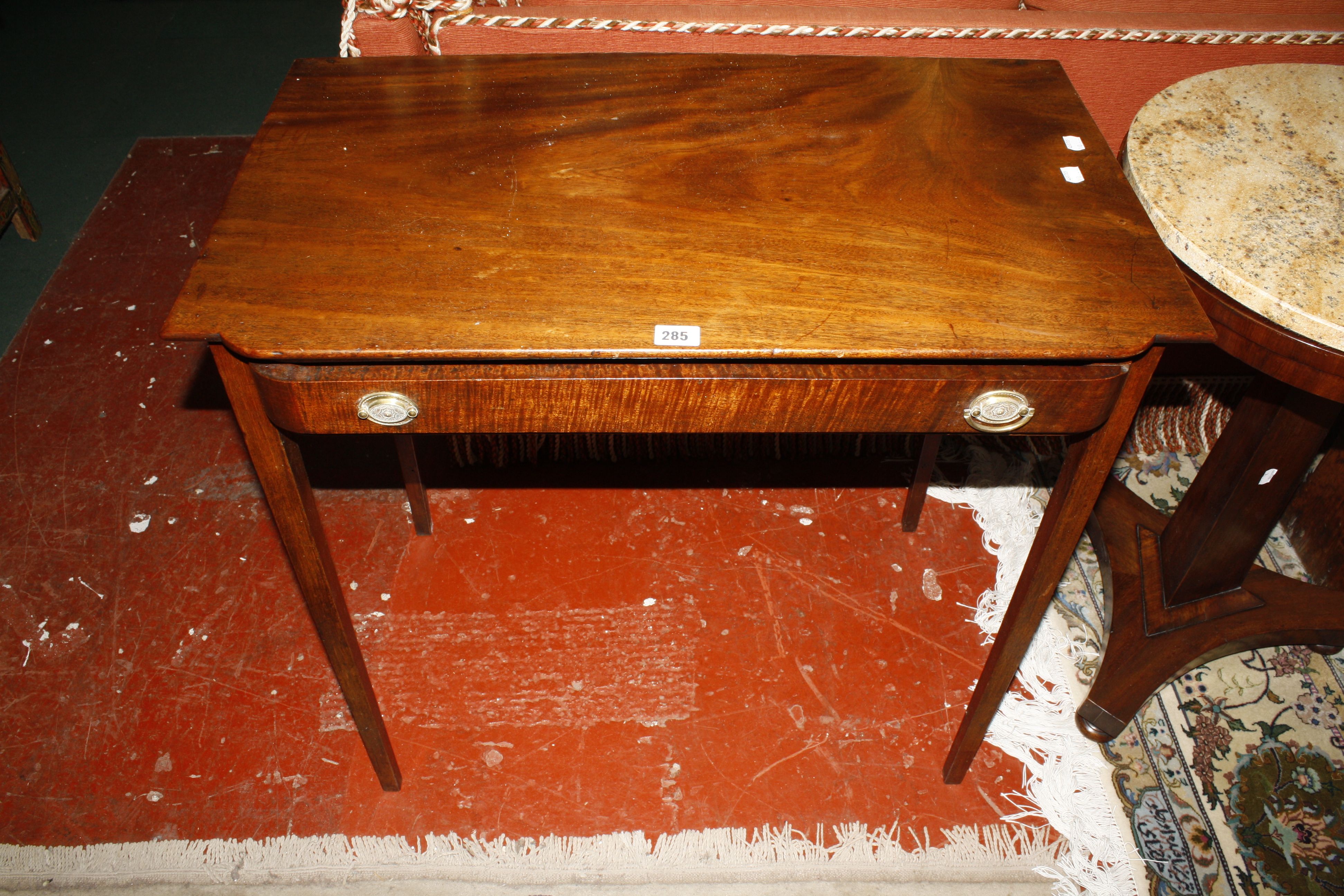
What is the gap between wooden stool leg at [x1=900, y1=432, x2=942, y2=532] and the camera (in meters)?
1.54

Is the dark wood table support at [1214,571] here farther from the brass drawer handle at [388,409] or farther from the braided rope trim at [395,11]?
the braided rope trim at [395,11]

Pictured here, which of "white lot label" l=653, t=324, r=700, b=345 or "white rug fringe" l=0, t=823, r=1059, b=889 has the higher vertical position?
"white lot label" l=653, t=324, r=700, b=345

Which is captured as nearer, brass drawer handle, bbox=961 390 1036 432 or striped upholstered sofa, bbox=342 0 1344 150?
brass drawer handle, bbox=961 390 1036 432

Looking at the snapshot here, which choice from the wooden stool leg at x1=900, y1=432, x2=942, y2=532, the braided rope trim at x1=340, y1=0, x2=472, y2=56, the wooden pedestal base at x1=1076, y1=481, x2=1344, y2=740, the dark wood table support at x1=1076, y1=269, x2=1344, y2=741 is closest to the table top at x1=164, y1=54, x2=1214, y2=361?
the braided rope trim at x1=340, y1=0, x2=472, y2=56

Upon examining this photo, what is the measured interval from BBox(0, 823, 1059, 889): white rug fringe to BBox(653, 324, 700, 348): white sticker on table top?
80 centimetres

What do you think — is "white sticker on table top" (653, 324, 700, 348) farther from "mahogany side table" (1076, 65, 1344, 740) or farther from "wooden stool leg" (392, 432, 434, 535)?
"wooden stool leg" (392, 432, 434, 535)

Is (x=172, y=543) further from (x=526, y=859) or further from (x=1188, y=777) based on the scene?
(x=1188, y=777)

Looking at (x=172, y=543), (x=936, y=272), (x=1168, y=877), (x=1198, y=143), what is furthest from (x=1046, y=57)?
(x=172, y=543)

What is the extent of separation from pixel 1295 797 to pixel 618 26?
1591 millimetres

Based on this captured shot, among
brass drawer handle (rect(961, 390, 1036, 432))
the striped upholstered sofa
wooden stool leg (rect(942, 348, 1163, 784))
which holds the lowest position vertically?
wooden stool leg (rect(942, 348, 1163, 784))

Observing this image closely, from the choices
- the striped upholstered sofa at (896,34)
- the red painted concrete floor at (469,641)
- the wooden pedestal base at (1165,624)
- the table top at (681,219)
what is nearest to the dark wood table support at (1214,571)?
the wooden pedestal base at (1165,624)

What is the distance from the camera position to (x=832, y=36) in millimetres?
1548

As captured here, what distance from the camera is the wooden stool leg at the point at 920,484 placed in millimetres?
1543

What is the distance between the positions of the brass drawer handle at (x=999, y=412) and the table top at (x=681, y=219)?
0.20 feet
